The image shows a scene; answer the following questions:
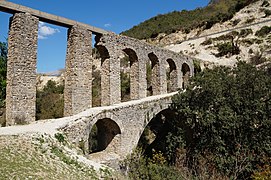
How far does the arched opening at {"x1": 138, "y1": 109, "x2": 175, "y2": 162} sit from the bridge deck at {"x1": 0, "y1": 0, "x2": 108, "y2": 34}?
7.99m

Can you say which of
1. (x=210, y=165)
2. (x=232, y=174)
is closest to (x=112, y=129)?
(x=210, y=165)

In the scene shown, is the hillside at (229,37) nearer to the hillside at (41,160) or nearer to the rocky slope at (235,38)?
the rocky slope at (235,38)

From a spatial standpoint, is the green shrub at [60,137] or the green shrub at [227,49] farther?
the green shrub at [227,49]

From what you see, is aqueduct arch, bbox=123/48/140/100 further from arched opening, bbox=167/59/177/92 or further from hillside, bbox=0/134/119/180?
hillside, bbox=0/134/119/180

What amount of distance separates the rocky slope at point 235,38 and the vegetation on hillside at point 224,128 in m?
12.4

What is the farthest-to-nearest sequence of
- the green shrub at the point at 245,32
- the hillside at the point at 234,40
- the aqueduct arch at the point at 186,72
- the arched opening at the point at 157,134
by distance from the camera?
the green shrub at the point at 245,32, the hillside at the point at 234,40, the aqueduct arch at the point at 186,72, the arched opening at the point at 157,134

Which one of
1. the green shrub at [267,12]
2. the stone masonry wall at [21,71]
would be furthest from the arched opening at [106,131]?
the green shrub at [267,12]

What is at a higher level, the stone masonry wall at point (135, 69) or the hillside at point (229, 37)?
the hillside at point (229, 37)

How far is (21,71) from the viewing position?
10344mm

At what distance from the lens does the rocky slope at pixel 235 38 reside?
93.7ft

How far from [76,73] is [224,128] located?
7.99m

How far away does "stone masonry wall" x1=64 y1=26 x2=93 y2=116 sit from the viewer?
1238 cm

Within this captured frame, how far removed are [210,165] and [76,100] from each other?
7.39 metres

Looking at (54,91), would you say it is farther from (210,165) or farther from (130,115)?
(210,165)
